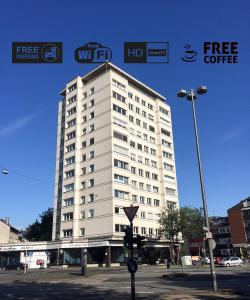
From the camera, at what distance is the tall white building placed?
59281 mm

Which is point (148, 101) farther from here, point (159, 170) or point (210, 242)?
point (210, 242)

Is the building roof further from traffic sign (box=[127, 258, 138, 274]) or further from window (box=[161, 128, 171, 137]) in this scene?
traffic sign (box=[127, 258, 138, 274])

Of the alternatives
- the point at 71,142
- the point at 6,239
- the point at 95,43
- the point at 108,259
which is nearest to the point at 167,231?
the point at 108,259

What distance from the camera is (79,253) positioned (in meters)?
Answer: 58.3

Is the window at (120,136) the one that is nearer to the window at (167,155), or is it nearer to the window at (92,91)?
the window at (92,91)

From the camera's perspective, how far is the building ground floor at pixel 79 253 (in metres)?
55.5

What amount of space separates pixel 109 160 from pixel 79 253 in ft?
51.6

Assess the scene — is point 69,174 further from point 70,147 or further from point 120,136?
point 120,136

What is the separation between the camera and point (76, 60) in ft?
55.7

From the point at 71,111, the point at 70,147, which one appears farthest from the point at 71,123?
the point at 70,147

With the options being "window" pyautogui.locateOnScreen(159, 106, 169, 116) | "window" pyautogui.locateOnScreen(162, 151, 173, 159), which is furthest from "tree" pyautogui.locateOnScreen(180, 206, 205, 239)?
"window" pyautogui.locateOnScreen(159, 106, 169, 116)

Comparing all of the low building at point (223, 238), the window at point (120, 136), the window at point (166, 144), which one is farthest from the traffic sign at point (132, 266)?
the low building at point (223, 238)

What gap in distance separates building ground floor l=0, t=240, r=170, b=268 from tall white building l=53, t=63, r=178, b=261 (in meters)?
0.56

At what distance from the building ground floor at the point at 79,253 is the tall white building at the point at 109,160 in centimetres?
56
